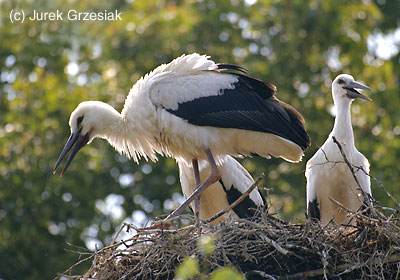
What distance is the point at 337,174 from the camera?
22.3 feet

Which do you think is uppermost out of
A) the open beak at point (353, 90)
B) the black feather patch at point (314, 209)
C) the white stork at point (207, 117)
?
the white stork at point (207, 117)

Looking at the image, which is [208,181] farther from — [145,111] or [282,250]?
[282,250]

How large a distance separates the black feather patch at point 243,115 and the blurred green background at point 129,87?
3.78 meters

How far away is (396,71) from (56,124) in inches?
211

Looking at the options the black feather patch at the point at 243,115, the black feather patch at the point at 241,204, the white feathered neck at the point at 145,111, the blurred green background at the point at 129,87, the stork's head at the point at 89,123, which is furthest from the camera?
the blurred green background at the point at 129,87

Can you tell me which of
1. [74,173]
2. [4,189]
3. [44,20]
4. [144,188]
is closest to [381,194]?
[144,188]

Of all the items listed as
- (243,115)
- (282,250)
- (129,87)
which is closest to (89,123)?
(243,115)

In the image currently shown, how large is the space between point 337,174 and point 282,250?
193cm

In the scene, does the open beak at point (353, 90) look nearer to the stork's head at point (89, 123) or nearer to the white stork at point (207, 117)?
the white stork at point (207, 117)

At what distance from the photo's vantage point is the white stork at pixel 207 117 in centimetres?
627

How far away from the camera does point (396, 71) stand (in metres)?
13.0

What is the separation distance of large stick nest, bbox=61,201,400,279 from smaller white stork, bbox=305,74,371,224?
1287mm

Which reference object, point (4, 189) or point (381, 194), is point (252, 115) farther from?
point (4, 189)

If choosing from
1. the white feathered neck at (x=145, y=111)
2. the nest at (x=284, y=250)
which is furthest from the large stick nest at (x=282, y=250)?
the white feathered neck at (x=145, y=111)
